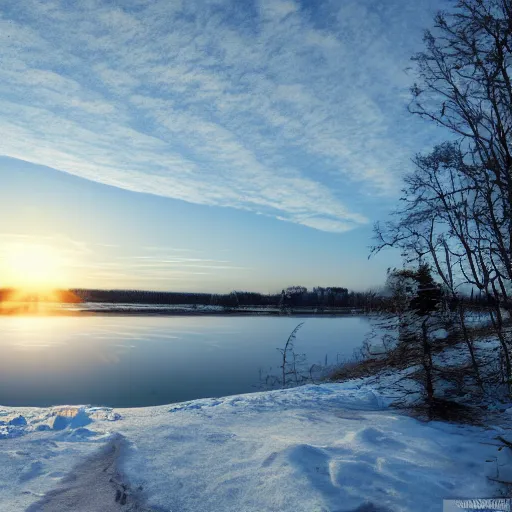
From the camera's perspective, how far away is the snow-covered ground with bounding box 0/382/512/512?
5793mm

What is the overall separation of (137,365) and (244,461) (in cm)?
1833

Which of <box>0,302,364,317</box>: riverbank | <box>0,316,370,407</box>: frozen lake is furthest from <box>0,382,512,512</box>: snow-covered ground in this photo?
<box>0,302,364,317</box>: riverbank

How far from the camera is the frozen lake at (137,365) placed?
17234 mm

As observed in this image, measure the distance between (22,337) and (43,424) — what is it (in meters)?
31.3

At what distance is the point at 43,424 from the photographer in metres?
8.91

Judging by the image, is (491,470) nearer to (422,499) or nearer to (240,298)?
(422,499)

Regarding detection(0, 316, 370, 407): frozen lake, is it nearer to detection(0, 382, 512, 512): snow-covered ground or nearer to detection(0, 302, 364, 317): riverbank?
detection(0, 382, 512, 512): snow-covered ground

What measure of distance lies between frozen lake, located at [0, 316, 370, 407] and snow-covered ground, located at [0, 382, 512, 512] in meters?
7.30

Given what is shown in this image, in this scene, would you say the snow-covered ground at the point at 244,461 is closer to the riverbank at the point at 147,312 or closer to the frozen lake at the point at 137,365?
the frozen lake at the point at 137,365

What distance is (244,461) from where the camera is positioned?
692 cm

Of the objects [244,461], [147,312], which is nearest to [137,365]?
[244,461]

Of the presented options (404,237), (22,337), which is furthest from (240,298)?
(404,237)

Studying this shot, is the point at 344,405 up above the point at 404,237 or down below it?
below

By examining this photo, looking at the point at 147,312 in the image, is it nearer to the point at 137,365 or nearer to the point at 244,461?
the point at 137,365
